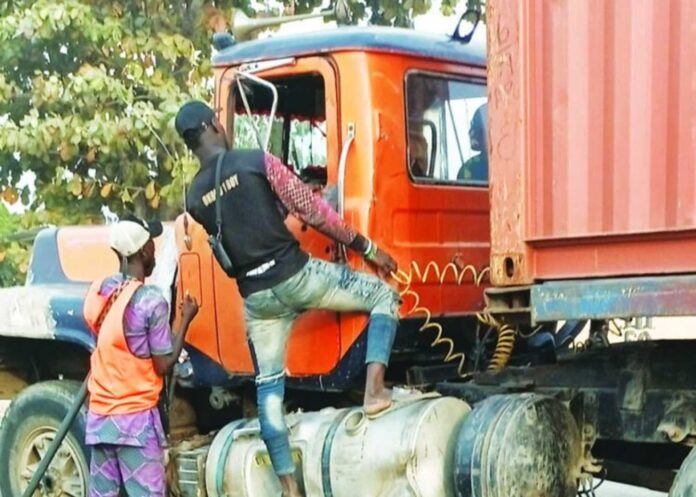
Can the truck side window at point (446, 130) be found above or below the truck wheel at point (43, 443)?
above

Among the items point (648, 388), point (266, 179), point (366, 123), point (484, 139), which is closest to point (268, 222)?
point (266, 179)

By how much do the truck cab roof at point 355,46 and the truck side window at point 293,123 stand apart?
137 millimetres

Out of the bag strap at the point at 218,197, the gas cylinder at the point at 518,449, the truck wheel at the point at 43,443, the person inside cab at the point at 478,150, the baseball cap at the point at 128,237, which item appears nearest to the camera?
the gas cylinder at the point at 518,449

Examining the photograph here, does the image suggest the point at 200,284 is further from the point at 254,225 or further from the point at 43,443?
the point at 43,443

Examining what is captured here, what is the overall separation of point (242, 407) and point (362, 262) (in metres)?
1.29

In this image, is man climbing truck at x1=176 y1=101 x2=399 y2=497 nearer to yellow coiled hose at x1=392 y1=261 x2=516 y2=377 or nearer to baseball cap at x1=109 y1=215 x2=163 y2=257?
yellow coiled hose at x1=392 y1=261 x2=516 y2=377

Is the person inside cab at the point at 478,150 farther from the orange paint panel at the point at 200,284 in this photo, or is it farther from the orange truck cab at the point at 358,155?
the orange paint panel at the point at 200,284

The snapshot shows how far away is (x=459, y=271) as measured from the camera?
4934 millimetres

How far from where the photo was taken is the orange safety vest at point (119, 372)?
Answer: 4906 millimetres

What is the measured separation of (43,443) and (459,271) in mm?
2480

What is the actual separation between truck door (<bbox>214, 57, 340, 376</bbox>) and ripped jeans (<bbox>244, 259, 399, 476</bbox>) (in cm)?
13

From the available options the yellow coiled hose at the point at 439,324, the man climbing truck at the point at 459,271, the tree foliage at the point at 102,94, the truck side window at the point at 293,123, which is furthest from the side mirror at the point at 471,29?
the tree foliage at the point at 102,94

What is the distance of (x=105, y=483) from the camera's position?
5027 mm

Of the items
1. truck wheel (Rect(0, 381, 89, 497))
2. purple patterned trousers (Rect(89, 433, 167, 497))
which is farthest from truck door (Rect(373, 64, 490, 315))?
truck wheel (Rect(0, 381, 89, 497))
